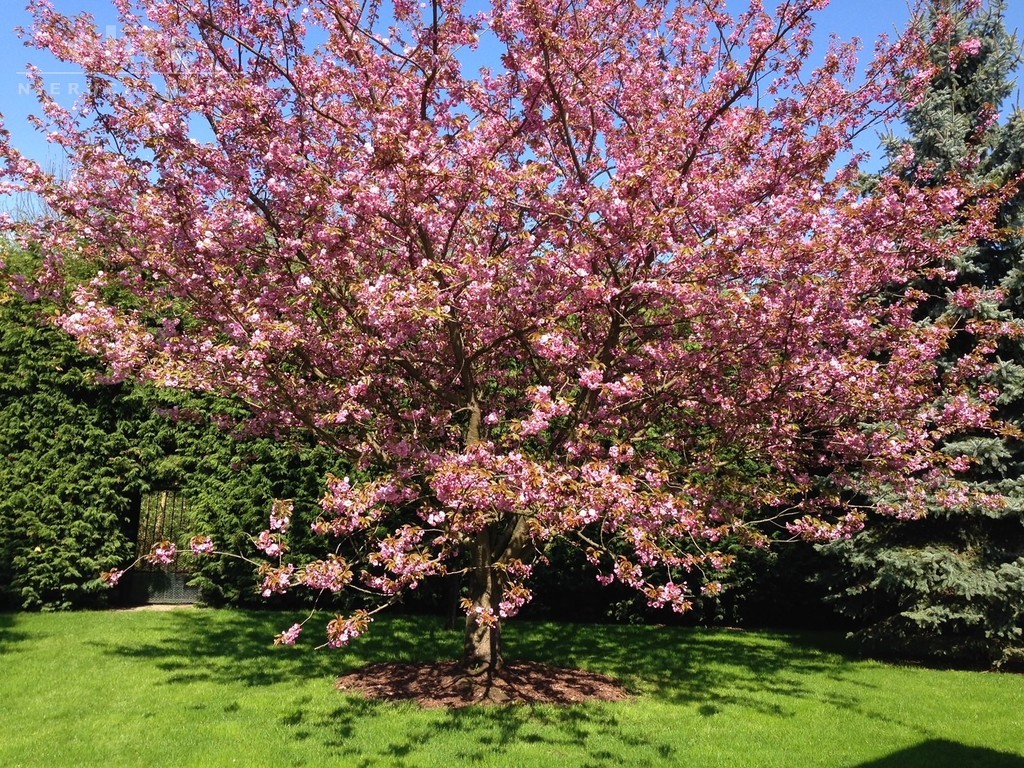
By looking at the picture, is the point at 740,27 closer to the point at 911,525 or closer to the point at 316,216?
the point at 316,216

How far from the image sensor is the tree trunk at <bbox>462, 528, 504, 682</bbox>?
6.10 metres

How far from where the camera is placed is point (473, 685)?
20.0ft

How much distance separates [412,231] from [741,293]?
2410mm

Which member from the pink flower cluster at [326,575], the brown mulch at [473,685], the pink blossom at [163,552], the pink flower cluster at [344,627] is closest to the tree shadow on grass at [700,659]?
the brown mulch at [473,685]

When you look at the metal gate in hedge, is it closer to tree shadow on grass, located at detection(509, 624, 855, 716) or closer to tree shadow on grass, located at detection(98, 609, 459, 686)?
tree shadow on grass, located at detection(98, 609, 459, 686)

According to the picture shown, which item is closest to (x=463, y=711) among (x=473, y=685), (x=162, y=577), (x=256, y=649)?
(x=473, y=685)

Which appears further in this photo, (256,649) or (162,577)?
(162,577)

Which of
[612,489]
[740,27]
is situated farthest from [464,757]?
[740,27]

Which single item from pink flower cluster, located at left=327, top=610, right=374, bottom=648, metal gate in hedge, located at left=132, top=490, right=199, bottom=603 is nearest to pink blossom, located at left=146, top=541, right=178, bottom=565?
pink flower cluster, located at left=327, top=610, right=374, bottom=648

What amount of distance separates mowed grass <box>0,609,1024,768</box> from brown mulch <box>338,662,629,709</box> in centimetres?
20

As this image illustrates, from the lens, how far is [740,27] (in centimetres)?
584

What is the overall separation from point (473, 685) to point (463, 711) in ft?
1.78

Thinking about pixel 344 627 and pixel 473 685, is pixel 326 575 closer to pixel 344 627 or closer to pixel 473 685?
pixel 344 627

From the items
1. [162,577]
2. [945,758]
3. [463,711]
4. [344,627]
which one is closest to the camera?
[344,627]
